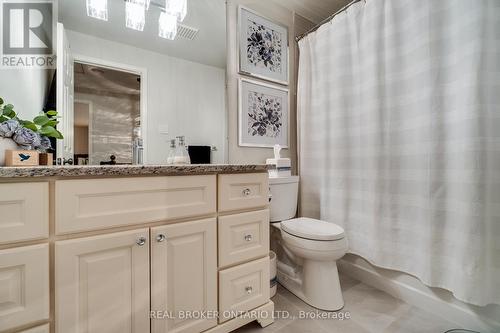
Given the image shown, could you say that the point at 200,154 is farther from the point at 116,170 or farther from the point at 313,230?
the point at 313,230

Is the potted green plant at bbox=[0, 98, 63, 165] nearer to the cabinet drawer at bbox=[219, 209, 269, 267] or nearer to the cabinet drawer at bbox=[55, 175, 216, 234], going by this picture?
the cabinet drawer at bbox=[55, 175, 216, 234]

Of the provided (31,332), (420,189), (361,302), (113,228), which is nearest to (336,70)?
(420,189)

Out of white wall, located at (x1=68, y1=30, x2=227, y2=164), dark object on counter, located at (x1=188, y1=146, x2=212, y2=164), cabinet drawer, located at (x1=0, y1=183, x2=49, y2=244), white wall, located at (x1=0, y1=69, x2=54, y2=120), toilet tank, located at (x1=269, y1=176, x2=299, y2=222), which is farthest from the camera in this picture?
toilet tank, located at (x1=269, y1=176, x2=299, y2=222)

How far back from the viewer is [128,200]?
0.78 metres

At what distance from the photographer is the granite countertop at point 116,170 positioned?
0.62m

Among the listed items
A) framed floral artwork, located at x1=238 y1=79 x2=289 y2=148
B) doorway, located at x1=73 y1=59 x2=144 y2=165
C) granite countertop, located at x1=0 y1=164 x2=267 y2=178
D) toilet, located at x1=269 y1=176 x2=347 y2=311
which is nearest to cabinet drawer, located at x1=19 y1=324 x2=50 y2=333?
granite countertop, located at x1=0 y1=164 x2=267 y2=178

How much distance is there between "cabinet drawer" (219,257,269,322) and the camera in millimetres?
991

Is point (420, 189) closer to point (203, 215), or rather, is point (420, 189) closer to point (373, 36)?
point (373, 36)

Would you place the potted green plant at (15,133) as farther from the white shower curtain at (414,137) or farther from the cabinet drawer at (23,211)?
the white shower curtain at (414,137)

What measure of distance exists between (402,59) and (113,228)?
1.71 meters

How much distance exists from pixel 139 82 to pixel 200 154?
0.55m

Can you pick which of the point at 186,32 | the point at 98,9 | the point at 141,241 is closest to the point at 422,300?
the point at 141,241

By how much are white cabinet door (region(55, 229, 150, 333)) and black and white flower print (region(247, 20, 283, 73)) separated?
1.53m

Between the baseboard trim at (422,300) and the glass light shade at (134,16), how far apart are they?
7.07 ft
